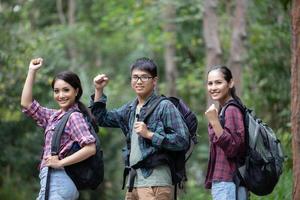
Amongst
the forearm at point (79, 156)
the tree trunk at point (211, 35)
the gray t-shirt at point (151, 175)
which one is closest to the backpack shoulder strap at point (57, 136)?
the forearm at point (79, 156)

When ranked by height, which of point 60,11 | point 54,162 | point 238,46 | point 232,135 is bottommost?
point 54,162

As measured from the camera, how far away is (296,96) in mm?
6484

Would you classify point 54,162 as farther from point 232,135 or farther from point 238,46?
point 238,46

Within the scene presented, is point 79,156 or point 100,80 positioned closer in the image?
point 79,156

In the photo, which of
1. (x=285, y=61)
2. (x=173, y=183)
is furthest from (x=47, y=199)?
(x=285, y=61)

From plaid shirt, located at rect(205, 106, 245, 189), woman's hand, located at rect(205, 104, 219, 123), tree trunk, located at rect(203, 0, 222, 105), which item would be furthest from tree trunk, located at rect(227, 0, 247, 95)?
woman's hand, located at rect(205, 104, 219, 123)

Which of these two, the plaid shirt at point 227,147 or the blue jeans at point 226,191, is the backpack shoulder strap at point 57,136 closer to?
the plaid shirt at point 227,147

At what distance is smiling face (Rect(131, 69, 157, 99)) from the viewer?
644 centimetres

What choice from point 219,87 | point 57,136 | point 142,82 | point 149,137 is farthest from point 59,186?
point 219,87

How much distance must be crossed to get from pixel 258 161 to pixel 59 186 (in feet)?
5.69

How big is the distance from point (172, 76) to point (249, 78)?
2.70 m

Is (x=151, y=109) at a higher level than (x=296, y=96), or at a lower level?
lower

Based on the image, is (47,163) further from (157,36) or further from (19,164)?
(157,36)

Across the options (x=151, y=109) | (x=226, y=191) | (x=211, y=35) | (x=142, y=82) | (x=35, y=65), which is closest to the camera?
(x=226, y=191)
